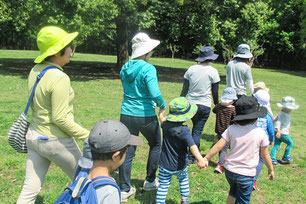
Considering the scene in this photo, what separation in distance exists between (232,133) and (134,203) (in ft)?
5.50

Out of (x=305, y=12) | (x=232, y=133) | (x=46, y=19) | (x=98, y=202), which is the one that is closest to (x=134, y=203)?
(x=232, y=133)

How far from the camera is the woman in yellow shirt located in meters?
2.66

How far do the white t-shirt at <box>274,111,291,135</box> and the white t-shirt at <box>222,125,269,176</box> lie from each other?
2.27m

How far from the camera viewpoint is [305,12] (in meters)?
33.3

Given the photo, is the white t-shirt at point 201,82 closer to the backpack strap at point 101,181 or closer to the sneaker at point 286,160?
the sneaker at point 286,160

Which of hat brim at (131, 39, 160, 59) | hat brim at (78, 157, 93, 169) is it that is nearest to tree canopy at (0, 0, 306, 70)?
hat brim at (131, 39, 160, 59)

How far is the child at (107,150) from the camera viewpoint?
1854 mm

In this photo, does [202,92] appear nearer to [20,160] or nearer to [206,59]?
[206,59]

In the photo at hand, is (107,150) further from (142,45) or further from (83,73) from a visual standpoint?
(83,73)

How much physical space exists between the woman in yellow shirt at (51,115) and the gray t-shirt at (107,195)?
1049 mm

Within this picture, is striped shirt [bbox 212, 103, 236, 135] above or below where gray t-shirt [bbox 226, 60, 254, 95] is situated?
below

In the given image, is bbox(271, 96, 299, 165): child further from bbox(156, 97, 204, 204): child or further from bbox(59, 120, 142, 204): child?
bbox(59, 120, 142, 204): child

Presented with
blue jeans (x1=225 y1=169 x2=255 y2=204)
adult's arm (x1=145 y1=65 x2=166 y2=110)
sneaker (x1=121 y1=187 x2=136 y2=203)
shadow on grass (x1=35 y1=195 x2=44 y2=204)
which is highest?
adult's arm (x1=145 y1=65 x2=166 y2=110)

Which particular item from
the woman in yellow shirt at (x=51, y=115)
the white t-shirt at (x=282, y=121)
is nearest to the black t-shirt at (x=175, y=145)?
the woman in yellow shirt at (x=51, y=115)
